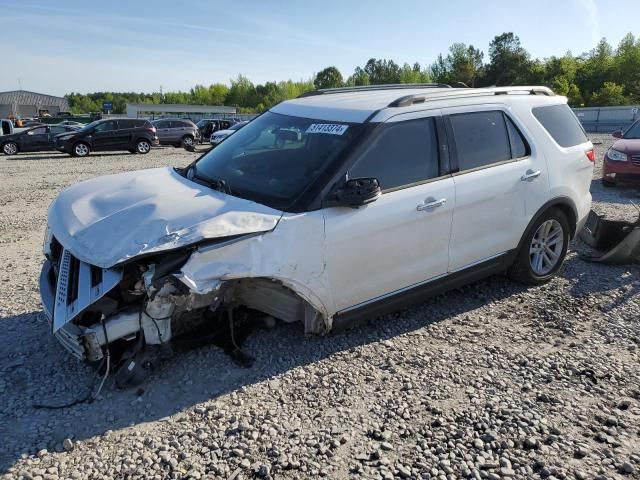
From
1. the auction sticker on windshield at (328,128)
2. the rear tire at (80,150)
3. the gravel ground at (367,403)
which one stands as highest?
the auction sticker on windshield at (328,128)

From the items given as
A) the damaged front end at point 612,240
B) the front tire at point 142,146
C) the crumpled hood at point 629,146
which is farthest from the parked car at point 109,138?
the damaged front end at point 612,240

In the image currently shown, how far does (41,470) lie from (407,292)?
8.81 ft

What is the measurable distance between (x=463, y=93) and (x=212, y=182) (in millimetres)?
2383

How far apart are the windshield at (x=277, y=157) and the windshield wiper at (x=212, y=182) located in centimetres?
2

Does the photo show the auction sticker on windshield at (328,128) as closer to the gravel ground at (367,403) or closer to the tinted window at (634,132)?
the gravel ground at (367,403)

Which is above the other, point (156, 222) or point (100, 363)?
point (156, 222)

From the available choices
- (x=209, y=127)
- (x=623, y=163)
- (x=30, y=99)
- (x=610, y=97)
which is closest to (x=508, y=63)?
(x=610, y=97)

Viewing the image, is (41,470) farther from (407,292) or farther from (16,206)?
(16,206)

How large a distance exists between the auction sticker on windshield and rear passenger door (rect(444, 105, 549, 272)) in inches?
38.3

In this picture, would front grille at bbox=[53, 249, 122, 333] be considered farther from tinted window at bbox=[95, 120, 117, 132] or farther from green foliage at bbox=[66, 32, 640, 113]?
green foliage at bbox=[66, 32, 640, 113]

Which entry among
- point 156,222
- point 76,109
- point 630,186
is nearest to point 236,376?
point 156,222

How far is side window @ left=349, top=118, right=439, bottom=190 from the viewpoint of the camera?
386 centimetres

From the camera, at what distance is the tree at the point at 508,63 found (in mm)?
79438

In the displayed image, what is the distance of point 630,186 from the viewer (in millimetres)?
10750
